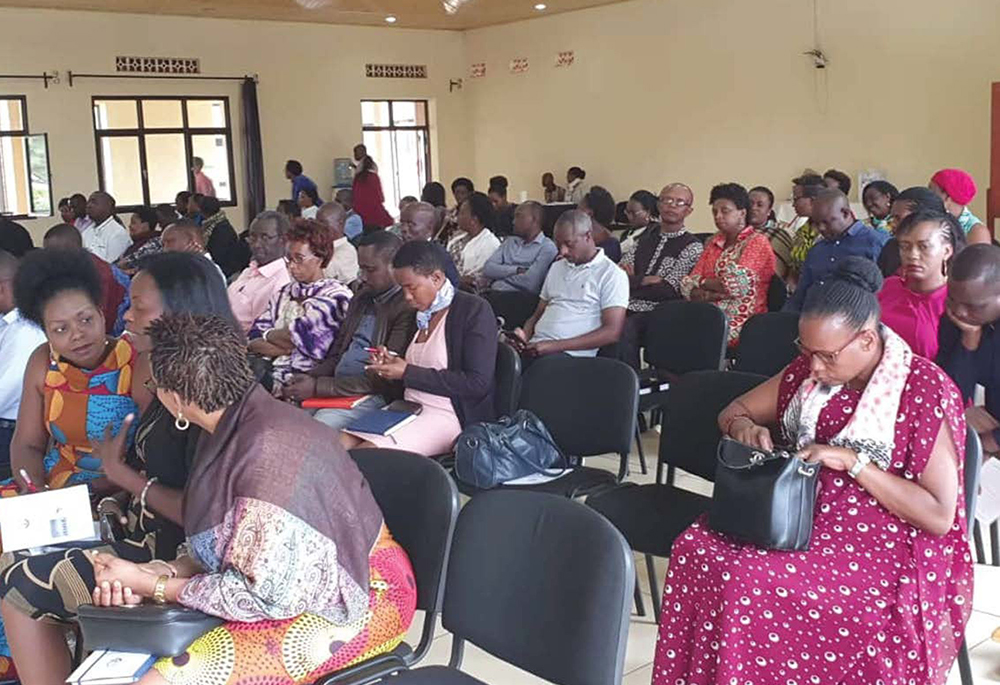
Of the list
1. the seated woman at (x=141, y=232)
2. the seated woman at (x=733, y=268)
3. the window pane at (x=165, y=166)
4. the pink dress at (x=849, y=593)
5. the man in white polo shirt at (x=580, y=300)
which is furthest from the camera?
the window pane at (x=165, y=166)

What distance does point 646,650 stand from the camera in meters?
3.22

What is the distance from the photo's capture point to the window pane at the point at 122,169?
A: 13.4 metres

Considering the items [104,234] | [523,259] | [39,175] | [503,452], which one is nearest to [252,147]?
[39,175]

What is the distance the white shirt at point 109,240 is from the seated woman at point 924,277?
24.1 ft

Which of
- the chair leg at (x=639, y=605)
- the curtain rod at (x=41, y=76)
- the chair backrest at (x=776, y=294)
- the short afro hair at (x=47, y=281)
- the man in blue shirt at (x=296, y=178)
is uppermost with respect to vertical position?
the curtain rod at (x=41, y=76)

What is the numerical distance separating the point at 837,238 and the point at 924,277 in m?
1.71

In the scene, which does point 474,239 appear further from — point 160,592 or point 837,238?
point 160,592

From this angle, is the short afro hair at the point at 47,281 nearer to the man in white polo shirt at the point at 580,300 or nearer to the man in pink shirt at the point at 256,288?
the man in pink shirt at the point at 256,288

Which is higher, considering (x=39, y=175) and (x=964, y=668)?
(x=39, y=175)

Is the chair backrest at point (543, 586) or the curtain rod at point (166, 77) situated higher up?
the curtain rod at point (166, 77)

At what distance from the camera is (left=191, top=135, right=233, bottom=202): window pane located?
14.2 m

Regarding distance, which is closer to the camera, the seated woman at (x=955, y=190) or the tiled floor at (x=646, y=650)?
the tiled floor at (x=646, y=650)

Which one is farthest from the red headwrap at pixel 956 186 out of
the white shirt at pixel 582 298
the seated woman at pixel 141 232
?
the seated woman at pixel 141 232

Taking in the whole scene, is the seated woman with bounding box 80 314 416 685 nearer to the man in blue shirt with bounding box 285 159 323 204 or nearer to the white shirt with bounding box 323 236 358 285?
the white shirt with bounding box 323 236 358 285
